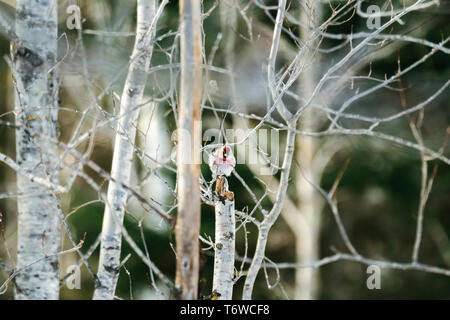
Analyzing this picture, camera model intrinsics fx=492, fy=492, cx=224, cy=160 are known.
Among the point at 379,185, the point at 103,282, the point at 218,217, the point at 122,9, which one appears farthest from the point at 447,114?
the point at 103,282

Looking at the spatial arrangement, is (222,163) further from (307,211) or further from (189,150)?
(307,211)

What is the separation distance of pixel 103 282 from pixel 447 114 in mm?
6330

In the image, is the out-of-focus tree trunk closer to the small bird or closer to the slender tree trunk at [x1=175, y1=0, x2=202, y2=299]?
the small bird

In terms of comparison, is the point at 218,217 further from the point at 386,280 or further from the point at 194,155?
the point at 386,280

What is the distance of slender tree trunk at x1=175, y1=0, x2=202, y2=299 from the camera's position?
1.66 meters

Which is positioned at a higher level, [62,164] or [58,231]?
[62,164]

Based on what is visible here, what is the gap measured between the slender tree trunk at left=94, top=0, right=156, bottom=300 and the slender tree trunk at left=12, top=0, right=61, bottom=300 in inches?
11.6

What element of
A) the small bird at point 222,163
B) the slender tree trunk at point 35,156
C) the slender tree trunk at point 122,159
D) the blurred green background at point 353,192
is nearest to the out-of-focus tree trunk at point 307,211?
the blurred green background at point 353,192

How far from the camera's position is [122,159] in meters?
2.32

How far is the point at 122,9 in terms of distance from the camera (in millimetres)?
6863

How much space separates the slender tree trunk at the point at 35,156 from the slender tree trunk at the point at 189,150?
52 centimetres

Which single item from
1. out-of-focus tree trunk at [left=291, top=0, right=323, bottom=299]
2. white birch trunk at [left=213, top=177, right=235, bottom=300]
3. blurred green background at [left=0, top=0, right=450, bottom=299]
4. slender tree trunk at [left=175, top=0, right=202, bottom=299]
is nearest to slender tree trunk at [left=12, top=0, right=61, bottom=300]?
slender tree trunk at [left=175, top=0, right=202, bottom=299]

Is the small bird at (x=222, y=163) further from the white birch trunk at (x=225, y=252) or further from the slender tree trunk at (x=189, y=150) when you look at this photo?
the slender tree trunk at (x=189, y=150)
